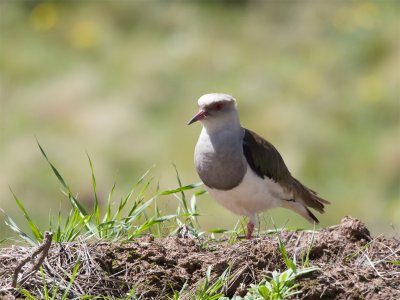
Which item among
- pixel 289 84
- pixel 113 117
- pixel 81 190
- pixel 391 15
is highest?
pixel 391 15

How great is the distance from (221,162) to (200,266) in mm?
1456

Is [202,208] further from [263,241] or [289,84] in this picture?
[263,241]

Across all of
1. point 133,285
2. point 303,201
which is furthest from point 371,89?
point 133,285

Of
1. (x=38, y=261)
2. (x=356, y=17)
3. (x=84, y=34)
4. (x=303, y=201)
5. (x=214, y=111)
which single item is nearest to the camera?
(x=38, y=261)

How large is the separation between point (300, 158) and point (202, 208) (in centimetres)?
132

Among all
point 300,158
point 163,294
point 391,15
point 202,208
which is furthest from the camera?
point 391,15

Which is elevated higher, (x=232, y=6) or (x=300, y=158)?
(x=232, y=6)

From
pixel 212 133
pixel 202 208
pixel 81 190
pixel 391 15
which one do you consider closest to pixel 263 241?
pixel 212 133

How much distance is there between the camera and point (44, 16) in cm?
1423

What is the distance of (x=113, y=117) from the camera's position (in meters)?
12.2

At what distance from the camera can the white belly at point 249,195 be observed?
720 cm

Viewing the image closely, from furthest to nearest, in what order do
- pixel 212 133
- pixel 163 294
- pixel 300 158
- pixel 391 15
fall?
pixel 391 15, pixel 300 158, pixel 212 133, pixel 163 294

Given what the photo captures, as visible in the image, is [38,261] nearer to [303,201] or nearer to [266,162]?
[266,162]

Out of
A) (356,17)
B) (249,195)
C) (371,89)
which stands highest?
(356,17)
